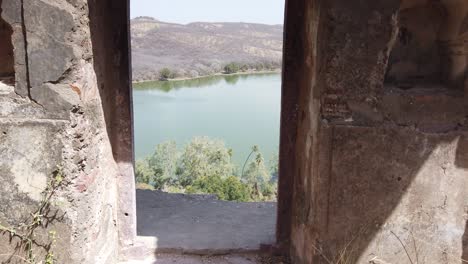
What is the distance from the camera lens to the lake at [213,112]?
27109 millimetres

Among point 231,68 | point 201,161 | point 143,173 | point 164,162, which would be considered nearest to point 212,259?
point 201,161

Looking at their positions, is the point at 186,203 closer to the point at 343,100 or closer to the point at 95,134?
the point at 95,134

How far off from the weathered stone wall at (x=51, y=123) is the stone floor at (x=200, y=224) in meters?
1.00

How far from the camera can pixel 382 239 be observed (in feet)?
8.85

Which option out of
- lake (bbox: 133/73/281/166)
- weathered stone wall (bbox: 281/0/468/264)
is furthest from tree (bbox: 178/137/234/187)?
weathered stone wall (bbox: 281/0/468/264)

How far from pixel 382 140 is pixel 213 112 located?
33093mm

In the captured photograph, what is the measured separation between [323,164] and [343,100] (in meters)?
0.40

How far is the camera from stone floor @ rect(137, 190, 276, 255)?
349 centimetres

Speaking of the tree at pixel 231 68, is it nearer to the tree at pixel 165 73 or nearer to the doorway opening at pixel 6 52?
the tree at pixel 165 73

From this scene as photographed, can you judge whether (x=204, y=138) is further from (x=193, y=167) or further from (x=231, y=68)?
(x=231, y=68)

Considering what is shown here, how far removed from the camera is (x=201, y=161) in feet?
55.4

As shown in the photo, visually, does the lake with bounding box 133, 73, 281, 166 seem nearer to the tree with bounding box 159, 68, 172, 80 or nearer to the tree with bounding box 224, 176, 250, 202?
the tree with bounding box 159, 68, 172, 80

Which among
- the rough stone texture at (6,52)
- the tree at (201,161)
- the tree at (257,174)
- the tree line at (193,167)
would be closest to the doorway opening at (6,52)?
the rough stone texture at (6,52)

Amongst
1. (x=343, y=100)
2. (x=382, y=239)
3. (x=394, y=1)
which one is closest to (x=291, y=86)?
(x=343, y=100)
